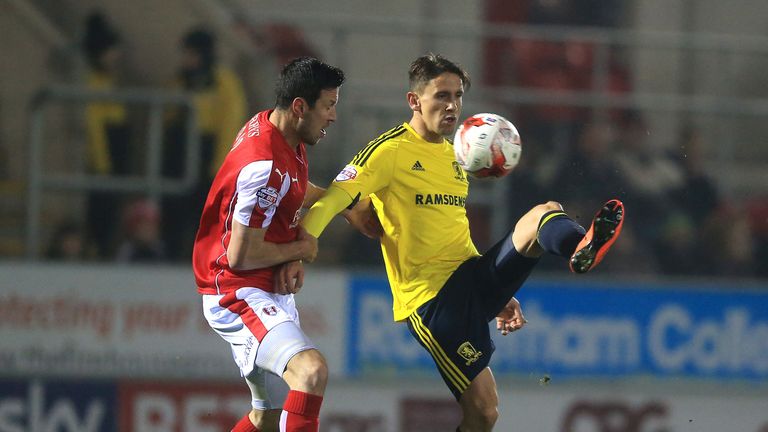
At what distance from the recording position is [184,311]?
993 centimetres

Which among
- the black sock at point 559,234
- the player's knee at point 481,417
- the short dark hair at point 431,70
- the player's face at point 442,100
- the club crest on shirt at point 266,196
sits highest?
the short dark hair at point 431,70

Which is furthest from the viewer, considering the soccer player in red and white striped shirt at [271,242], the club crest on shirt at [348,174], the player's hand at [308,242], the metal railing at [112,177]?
the metal railing at [112,177]

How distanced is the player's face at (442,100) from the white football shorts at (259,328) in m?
1.16

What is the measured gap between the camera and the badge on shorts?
6797 millimetres

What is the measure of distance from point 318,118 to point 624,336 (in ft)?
16.5

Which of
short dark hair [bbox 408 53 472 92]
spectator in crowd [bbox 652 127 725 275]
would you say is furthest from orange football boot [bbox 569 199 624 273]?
spectator in crowd [bbox 652 127 725 275]

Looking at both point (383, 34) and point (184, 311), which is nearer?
point (184, 311)

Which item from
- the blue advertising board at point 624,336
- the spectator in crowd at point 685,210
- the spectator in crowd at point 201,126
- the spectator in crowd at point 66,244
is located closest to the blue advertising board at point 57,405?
the spectator in crowd at point 66,244

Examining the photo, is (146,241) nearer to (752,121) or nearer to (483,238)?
(483,238)

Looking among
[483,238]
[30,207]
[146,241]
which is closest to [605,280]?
[483,238]

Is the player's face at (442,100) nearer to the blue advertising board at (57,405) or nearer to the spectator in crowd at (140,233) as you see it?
the spectator in crowd at (140,233)

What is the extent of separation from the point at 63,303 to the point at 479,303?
4034 mm

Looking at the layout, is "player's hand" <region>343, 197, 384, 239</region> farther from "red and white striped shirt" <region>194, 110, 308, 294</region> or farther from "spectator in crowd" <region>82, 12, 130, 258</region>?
"spectator in crowd" <region>82, 12, 130, 258</region>

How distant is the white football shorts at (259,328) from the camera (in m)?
6.11
